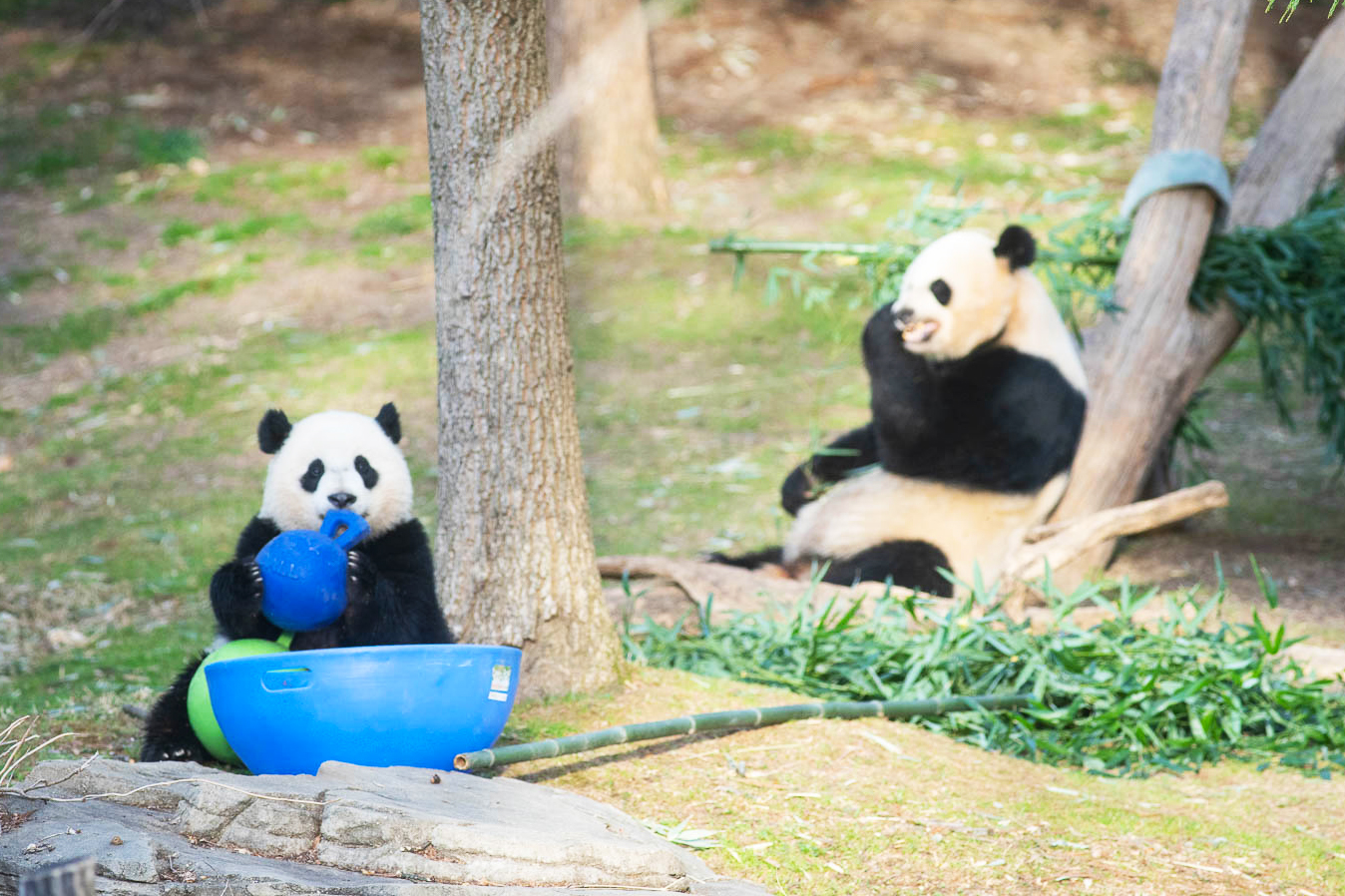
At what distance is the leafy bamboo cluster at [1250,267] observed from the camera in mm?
5266

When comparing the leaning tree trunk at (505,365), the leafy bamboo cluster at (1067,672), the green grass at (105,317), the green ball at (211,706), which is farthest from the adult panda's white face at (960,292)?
the green grass at (105,317)

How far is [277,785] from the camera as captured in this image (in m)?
2.33

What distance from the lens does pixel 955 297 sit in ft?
15.4

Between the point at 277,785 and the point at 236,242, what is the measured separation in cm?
927

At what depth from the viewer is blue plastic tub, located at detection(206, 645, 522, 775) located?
2555 mm

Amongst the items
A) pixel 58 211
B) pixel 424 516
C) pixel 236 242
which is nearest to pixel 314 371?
pixel 424 516

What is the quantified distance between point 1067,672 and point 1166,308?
6.39ft

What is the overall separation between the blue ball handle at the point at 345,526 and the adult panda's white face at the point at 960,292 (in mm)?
2470

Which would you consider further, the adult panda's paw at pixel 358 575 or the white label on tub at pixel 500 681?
the adult panda's paw at pixel 358 575

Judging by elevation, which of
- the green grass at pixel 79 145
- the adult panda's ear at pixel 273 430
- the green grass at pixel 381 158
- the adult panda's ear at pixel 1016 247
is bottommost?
the adult panda's ear at pixel 273 430

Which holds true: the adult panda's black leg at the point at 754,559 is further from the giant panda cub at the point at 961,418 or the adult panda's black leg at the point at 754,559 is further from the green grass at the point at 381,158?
the green grass at the point at 381,158

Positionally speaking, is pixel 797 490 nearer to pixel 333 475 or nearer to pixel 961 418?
pixel 961 418

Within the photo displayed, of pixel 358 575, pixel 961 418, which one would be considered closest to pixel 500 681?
pixel 358 575

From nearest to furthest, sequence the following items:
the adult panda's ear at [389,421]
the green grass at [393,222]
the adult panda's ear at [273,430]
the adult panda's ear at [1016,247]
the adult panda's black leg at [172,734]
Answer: the adult panda's black leg at [172,734], the adult panda's ear at [273,430], the adult panda's ear at [389,421], the adult panda's ear at [1016,247], the green grass at [393,222]
